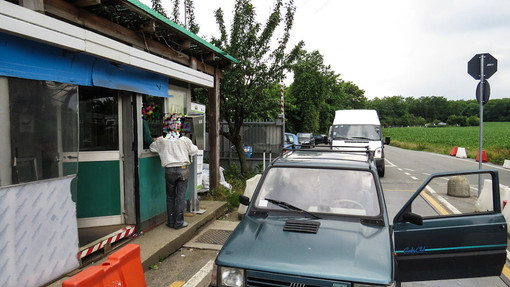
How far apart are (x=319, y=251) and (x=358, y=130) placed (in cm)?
1257

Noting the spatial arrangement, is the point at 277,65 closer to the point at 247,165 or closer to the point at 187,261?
the point at 247,165

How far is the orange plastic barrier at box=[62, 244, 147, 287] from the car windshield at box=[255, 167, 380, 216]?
1.33 meters

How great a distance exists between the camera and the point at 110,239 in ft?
15.1

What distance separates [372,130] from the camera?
14.3 meters

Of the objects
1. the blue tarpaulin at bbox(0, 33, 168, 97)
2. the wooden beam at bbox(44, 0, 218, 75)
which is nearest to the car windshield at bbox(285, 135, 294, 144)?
the wooden beam at bbox(44, 0, 218, 75)

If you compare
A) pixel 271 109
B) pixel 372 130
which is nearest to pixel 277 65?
pixel 271 109

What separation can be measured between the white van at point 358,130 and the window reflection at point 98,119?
10.2 meters

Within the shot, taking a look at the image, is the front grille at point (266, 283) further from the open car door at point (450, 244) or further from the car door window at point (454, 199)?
the car door window at point (454, 199)

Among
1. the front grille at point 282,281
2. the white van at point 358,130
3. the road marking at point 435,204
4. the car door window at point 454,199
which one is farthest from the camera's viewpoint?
the white van at point 358,130

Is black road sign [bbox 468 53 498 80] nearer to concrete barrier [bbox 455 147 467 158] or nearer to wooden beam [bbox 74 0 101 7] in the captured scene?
wooden beam [bbox 74 0 101 7]

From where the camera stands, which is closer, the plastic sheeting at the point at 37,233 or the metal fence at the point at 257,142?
the plastic sheeting at the point at 37,233

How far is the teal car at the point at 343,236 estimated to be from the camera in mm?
2541

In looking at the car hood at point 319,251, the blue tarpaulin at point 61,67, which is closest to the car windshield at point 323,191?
the car hood at point 319,251

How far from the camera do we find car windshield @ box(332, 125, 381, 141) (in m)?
14.2
